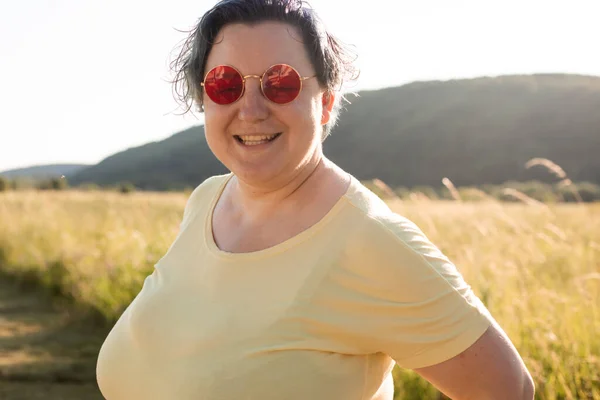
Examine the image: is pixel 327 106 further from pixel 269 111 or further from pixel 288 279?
pixel 288 279

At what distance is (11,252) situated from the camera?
7.23 meters

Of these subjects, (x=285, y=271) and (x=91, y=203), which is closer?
(x=285, y=271)

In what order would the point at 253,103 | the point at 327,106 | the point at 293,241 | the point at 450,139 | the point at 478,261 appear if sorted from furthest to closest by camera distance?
1. the point at 450,139
2. the point at 478,261
3. the point at 327,106
4. the point at 253,103
5. the point at 293,241

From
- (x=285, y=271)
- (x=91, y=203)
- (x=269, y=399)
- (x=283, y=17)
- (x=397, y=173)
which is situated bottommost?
(x=397, y=173)

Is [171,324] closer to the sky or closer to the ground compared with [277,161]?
closer to the ground

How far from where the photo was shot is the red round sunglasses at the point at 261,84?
1.51 metres

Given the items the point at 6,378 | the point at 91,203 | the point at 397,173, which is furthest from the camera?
the point at 397,173

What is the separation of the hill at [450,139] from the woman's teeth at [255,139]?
141 feet

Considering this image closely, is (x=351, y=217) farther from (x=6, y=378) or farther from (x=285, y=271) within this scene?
(x=6, y=378)

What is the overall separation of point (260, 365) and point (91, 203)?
8849mm

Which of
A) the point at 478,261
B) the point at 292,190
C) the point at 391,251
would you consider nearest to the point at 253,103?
the point at 292,190

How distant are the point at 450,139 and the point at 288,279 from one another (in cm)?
5359

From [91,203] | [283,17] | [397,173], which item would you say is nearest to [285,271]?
[283,17]

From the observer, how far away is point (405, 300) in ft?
4.38
